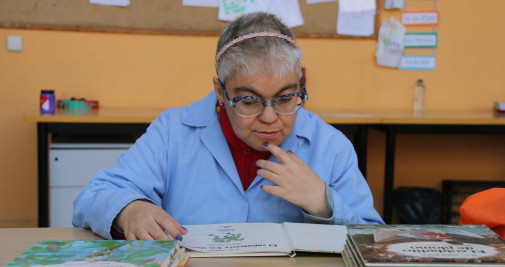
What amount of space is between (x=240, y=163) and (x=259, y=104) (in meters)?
Answer: 0.21

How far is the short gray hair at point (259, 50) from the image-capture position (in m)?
1.06

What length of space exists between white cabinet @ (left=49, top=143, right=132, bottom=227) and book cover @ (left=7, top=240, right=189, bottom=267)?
1659mm

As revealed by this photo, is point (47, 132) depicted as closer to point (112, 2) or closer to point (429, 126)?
point (112, 2)

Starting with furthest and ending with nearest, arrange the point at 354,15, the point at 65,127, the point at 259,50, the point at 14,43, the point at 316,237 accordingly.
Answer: the point at 354,15, the point at 14,43, the point at 65,127, the point at 259,50, the point at 316,237

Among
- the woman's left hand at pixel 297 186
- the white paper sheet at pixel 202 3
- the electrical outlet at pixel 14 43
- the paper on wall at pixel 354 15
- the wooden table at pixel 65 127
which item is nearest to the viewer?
the woman's left hand at pixel 297 186

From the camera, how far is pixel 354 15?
3.21 meters

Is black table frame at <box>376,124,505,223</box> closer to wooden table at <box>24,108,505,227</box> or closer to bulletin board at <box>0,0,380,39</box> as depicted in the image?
wooden table at <box>24,108,505,227</box>

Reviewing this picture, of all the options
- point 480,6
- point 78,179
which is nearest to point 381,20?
point 480,6

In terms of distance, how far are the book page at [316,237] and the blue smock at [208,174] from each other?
0.37 ft

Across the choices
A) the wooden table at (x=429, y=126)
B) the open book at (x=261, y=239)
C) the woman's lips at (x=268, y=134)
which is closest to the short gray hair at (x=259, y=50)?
the woman's lips at (x=268, y=134)

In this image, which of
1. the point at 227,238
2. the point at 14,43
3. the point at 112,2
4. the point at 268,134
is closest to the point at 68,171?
the point at 14,43

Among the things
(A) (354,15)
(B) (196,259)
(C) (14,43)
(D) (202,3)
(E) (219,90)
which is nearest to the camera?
(B) (196,259)

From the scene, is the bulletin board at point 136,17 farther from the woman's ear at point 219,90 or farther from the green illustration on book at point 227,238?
the green illustration on book at point 227,238

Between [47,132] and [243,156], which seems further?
→ [47,132]
